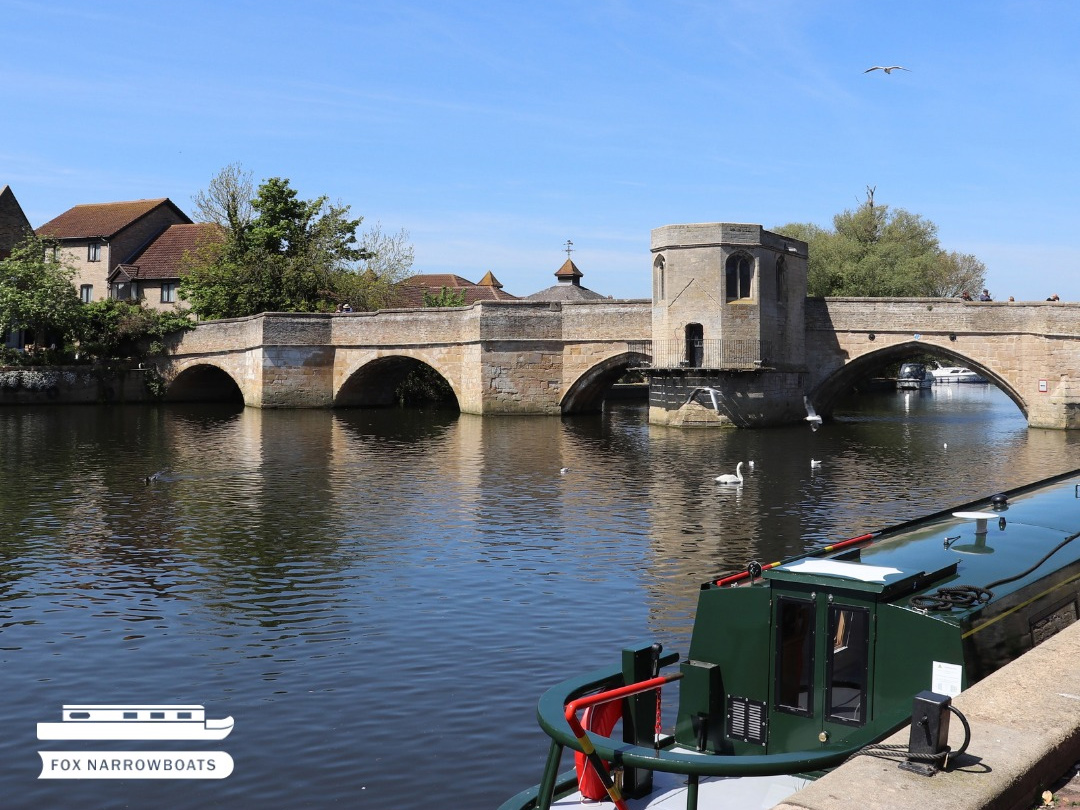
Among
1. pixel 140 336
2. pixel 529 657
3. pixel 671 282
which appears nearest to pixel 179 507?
pixel 529 657

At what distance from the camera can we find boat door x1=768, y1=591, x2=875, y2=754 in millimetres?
7688

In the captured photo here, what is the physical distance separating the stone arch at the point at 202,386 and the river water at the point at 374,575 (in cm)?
2373

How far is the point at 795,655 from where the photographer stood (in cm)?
795

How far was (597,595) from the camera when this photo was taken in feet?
50.4

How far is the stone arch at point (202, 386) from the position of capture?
6000cm

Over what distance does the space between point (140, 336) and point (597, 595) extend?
4992cm

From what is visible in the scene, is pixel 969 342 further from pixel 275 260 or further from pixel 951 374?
pixel 951 374

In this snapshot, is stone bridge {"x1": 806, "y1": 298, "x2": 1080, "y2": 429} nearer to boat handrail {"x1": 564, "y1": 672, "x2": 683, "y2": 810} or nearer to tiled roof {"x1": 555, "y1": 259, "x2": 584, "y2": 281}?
tiled roof {"x1": 555, "y1": 259, "x2": 584, "y2": 281}

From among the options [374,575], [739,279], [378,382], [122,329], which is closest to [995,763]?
[374,575]

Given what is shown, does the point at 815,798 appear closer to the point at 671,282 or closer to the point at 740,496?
the point at 740,496

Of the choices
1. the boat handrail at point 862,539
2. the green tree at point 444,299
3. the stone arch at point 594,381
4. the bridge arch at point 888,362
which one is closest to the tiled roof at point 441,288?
the green tree at point 444,299

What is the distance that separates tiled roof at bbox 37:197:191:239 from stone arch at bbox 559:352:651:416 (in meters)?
39.3

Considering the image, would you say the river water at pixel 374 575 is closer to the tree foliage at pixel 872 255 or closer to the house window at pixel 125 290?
the tree foliage at pixel 872 255

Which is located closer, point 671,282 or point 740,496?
point 740,496
